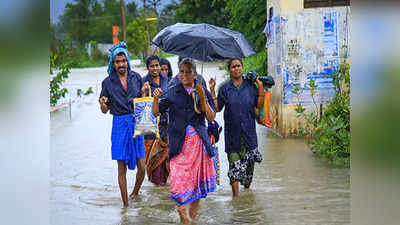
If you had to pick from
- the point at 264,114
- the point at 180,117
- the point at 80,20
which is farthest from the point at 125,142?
the point at 80,20

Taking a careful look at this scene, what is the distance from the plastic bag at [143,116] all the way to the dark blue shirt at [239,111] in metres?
0.93

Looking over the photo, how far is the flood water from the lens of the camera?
582cm

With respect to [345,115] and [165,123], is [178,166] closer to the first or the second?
[165,123]

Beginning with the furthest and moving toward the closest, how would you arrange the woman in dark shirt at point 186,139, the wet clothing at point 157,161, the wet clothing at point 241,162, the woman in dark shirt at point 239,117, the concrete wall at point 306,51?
1. the concrete wall at point 306,51
2. the wet clothing at point 157,161
3. the wet clothing at point 241,162
4. the woman in dark shirt at point 239,117
5. the woman in dark shirt at point 186,139

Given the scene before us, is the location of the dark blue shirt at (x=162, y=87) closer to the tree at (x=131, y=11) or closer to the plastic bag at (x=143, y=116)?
the plastic bag at (x=143, y=116)

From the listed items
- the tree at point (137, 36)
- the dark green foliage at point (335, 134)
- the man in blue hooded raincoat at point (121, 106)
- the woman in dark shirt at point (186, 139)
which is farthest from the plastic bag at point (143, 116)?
the tree at point (137, 36)

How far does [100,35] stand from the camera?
214 feet

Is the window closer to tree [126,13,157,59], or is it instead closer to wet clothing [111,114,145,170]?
wet clothing [111,114,145,170]

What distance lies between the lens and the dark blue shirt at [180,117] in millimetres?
5309

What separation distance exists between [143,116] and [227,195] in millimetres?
1628

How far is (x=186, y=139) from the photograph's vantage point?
5324 millimetres

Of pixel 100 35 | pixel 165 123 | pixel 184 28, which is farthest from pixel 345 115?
pixel 100 35

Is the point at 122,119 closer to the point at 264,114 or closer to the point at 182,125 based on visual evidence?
the point at 182,125
